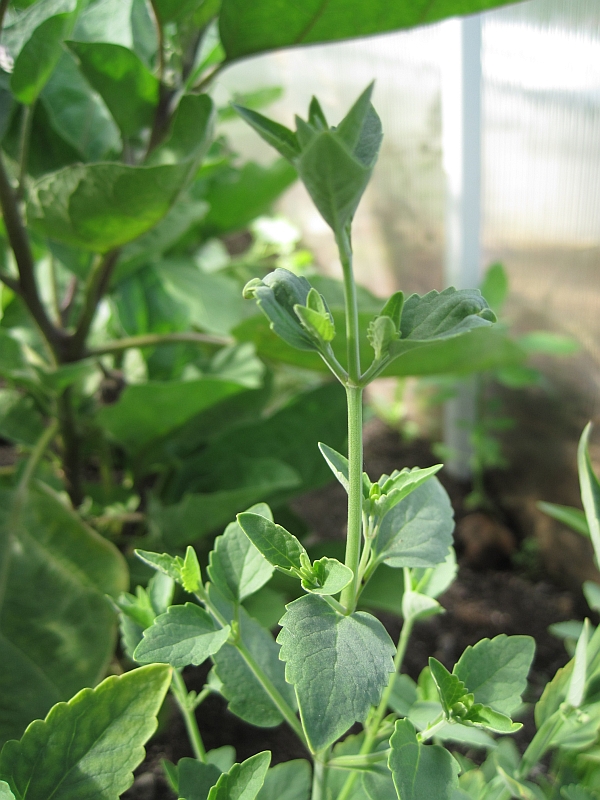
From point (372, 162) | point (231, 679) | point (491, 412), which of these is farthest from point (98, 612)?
point (491, 412)

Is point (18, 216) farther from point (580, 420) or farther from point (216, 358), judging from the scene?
point (580, 420)

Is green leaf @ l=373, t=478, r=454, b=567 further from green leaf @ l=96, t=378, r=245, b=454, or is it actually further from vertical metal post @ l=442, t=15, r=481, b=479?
vertical metal post @ l=442, t=15, r=481, b=479

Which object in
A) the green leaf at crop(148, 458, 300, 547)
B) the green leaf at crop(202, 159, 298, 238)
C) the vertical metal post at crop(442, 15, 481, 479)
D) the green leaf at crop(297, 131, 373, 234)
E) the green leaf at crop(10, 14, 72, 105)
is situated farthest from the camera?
the green leaf at crop(202, 159, 298, 238)

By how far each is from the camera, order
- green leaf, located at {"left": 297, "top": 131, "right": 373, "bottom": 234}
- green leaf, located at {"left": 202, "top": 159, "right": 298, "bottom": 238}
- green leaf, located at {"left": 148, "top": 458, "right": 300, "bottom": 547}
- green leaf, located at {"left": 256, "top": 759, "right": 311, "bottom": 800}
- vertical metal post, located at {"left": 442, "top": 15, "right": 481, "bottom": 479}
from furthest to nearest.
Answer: green leaf, located at {"left": 202, "top": 159, "right": 298, "bottom": 238}, vertical metal post, located at {"left": 442, "top": 15, "right": 481, "bottom": 479}, green leaf, located at {"left": 148, "top": 458, "right": 300, "bottom": 547}, green leaf, located at {"left": 256, "top": 759, "right": 311, "bottom": 800}, green leaf, located at {"left": 297, "top": 131, "right": 373, "bottom": 234}

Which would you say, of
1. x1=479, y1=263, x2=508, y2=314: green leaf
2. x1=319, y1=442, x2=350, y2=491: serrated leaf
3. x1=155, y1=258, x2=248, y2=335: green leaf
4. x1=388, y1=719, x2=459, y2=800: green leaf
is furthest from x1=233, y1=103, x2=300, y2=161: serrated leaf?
x1=479, y1=263, x2=508, y2=314: green leaf

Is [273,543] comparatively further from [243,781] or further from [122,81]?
[122,81]

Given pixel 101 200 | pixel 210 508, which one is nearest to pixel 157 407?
pixel 210 508

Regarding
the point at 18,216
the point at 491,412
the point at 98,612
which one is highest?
the point at 18,216

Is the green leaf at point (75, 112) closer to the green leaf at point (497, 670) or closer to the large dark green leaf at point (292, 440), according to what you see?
the large dark green leaf at point (292, 440)
